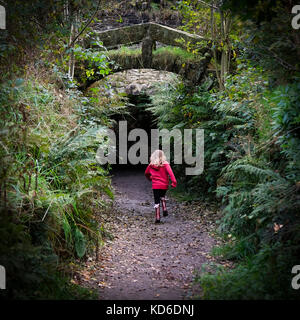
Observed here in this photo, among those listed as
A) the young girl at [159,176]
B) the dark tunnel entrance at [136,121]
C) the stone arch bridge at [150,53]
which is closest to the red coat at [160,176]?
the young girl at [159,176]

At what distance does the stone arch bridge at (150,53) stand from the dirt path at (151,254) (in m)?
4.85

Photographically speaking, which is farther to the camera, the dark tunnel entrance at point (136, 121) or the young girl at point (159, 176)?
the dark tunnel entrance at point (136, 121)

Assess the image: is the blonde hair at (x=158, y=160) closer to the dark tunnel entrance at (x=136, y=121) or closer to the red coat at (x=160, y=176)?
the red coat at (x=160, y=176)

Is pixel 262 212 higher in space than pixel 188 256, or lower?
higher

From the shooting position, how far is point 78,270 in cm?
485

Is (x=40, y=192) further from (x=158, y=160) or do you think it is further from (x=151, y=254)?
(x=158, y=160)

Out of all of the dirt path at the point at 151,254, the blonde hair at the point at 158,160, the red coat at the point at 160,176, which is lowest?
the dirt path at the point at 151,254

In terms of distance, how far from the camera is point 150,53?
1093 centimetres

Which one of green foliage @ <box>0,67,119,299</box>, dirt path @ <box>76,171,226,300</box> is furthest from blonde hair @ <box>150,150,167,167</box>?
green foliage @ <box>0,67,119,299</box>

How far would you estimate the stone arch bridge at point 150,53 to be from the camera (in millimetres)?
10891

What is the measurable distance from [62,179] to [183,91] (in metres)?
7.31
